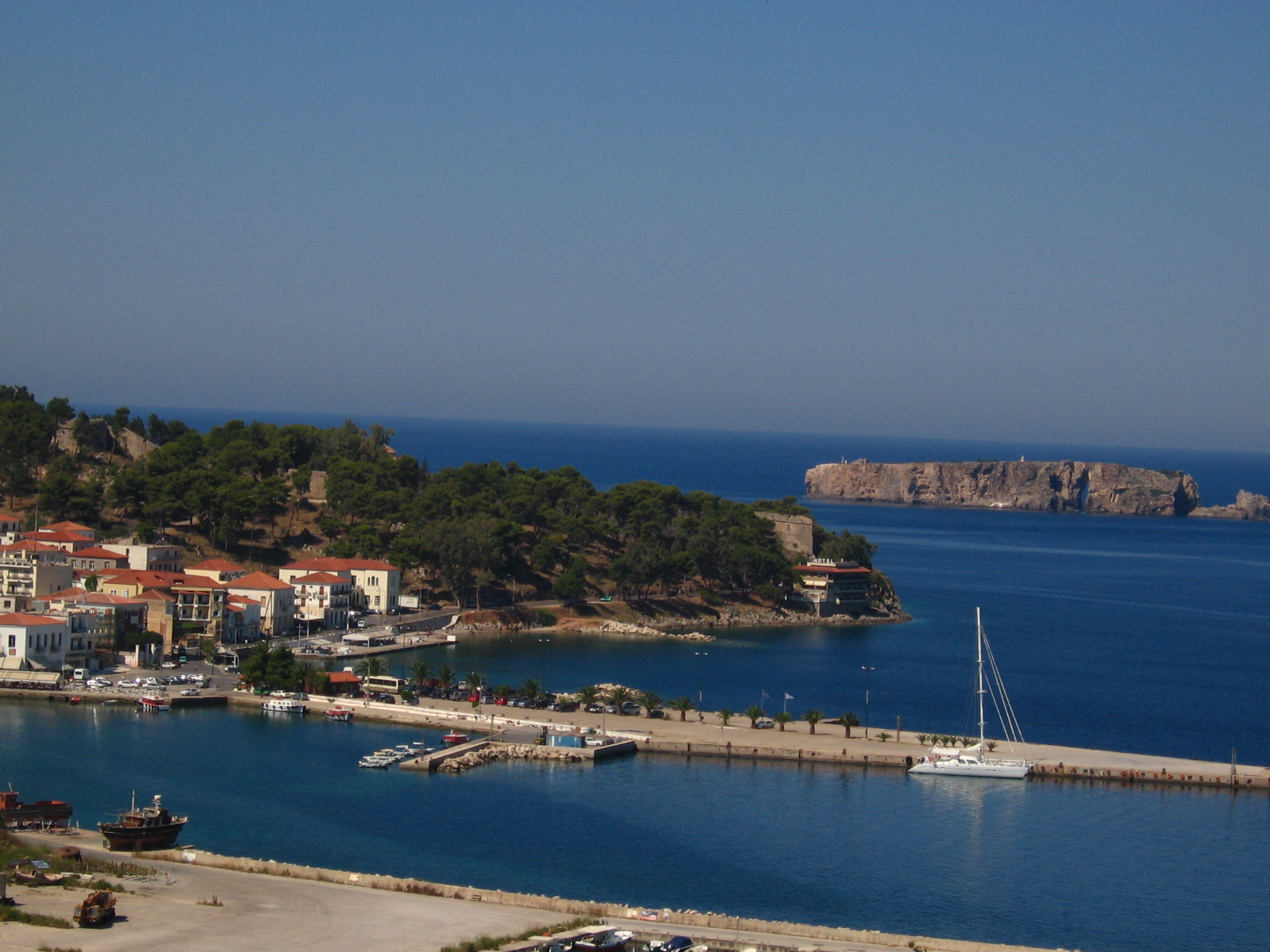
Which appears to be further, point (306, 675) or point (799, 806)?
point (306, 675)

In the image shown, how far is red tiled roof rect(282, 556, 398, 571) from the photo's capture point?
171 ft

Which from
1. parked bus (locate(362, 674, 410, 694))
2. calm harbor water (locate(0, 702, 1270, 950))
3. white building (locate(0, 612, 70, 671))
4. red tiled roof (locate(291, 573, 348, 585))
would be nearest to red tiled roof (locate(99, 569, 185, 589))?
red tiled roof (locate(291, 573, 348, 585))

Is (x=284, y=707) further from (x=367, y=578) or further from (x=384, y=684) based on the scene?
(x=367, y=578)

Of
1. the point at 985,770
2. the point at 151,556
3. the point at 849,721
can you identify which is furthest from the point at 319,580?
the point at 985,770

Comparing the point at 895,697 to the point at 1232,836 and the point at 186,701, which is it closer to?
the point at 1232,836

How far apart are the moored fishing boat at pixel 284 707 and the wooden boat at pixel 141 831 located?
40.9ft

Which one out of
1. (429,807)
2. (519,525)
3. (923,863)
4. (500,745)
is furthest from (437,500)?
(923,863)

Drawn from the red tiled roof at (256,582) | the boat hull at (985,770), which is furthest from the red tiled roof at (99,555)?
the boat hull at (985,770)

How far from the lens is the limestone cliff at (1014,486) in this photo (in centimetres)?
14212

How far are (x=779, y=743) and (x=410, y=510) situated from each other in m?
28.2

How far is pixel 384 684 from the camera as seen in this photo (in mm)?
39281

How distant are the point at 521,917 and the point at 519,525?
3784cm

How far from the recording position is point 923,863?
26.1 m

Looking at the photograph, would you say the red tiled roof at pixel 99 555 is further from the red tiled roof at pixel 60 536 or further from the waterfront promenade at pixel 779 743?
the waterfront promenade at pixel 779 743
